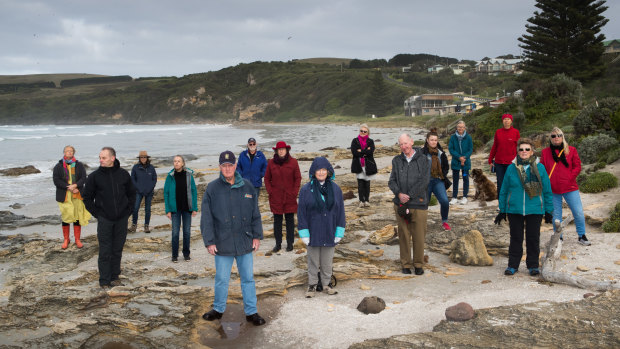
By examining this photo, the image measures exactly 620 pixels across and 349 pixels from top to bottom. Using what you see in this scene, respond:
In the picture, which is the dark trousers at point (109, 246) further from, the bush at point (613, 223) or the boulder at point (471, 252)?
the bush at point (613, 223)

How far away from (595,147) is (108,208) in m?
11.4

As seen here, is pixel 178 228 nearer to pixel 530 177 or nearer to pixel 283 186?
pixel 283 186

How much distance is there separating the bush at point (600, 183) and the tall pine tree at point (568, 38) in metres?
30.5

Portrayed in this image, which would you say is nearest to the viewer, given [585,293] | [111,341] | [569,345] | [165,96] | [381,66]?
[569,345]

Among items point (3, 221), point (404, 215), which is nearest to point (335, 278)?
point (404, 215)

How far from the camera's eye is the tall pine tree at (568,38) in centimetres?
3544

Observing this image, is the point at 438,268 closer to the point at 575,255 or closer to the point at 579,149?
the point at 575,255

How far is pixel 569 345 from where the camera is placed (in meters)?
3.67

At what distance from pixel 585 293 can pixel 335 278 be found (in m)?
2.86

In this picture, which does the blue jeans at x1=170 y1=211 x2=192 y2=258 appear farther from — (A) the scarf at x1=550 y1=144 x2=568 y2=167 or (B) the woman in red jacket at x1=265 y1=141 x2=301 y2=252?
(A) the scarf at x1=550 y1=144 x2=568 y2=167

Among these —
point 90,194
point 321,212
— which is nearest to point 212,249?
point 321,212

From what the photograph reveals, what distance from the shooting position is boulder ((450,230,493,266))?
6.36m

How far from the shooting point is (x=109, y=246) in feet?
19.5

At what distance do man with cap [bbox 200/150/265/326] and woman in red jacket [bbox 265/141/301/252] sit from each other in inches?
101
